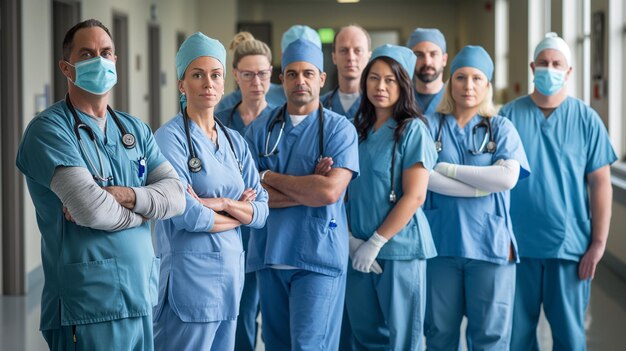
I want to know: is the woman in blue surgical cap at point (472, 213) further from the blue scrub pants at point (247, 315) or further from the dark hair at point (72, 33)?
the dark hair at point (72, 33)

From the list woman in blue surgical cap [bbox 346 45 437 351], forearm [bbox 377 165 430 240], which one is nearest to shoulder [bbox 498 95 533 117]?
woman in blue surgical cap [bbox 346 45 437 351]

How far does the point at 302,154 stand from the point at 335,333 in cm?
64

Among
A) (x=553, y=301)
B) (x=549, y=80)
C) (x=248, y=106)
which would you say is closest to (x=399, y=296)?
(x=553, y=301)

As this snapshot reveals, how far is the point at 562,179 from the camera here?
3.34 meters

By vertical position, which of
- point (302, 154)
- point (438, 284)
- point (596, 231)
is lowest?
point (438, 284)

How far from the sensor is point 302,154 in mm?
3014

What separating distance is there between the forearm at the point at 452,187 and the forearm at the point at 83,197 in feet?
4.90

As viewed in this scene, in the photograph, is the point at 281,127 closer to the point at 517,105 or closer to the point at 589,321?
the point at 517,105

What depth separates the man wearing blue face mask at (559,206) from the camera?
3.33m

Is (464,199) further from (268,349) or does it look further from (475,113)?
(268,349)

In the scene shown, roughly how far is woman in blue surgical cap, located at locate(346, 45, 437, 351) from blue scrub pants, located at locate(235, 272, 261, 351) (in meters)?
0.52

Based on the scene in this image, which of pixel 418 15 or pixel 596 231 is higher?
pixel 418 15

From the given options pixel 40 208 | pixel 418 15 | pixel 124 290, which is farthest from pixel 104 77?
pixel 418 15

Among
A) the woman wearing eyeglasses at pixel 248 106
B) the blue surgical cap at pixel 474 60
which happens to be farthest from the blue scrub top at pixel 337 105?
the blue surgical cap at pixel 474 60
